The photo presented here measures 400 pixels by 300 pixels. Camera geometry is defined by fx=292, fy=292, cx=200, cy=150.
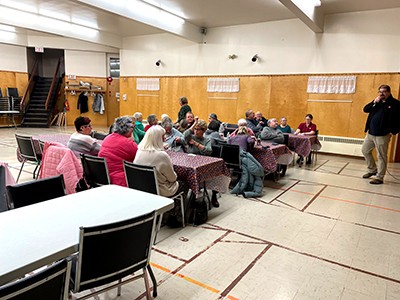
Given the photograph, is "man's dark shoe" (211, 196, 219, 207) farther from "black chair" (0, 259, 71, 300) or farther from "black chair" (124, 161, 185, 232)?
"black chair" (0, 259, 71, 300)

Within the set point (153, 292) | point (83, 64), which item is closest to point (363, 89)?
point (153, 292)

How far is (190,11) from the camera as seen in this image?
799cm

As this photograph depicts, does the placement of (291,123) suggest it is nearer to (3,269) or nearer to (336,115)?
(336,115)

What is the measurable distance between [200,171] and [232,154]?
132cm

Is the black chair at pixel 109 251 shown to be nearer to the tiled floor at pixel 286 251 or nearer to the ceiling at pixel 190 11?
the tiled floor at pixel 286 251

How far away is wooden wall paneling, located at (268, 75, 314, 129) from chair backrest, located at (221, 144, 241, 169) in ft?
16.0

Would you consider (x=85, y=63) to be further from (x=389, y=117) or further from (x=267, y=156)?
(x=389, y=117)

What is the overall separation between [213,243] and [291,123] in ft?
21.4

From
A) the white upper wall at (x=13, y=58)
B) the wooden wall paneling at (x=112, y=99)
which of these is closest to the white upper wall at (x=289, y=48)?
the wooden wall paneling at (x=112, y=99)

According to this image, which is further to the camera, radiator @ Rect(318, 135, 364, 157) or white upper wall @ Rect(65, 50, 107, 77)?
white upper wall @ Rect(65, 50, 107, 77)

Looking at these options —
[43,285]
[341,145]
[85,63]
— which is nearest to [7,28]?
[85,63]

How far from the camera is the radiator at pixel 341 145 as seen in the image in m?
7.79

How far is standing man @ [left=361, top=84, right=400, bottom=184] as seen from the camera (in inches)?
198

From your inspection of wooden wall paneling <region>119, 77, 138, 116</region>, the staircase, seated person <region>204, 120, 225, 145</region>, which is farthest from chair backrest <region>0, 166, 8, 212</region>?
the staircase
